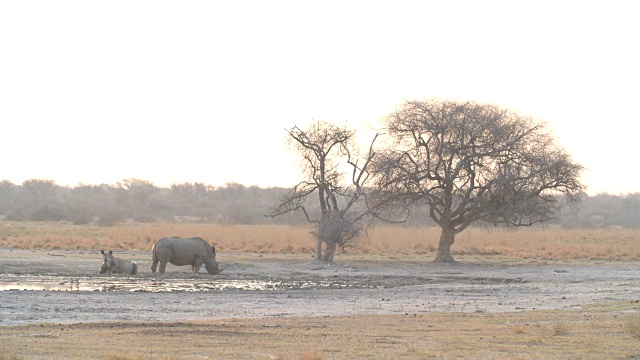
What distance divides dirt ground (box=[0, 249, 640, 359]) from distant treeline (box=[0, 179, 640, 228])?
51105mm

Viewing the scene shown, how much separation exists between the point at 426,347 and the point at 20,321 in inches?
313

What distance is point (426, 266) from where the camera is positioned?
38.3 m

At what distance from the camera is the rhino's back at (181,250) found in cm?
3163

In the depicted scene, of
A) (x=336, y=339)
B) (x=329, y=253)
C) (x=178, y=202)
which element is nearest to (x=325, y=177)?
(x=329, y=253)

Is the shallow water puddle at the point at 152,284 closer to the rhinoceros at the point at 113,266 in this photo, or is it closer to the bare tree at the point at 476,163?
the rhinoceros at the point at 113,266

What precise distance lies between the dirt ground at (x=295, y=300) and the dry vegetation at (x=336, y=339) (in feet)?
0.17

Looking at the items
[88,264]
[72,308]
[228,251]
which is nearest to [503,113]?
[228,251]

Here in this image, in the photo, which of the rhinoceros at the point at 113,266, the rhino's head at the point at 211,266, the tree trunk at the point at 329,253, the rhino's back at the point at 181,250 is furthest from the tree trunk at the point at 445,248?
the rhinoceros at the point at 113,266

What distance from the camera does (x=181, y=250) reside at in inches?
1259

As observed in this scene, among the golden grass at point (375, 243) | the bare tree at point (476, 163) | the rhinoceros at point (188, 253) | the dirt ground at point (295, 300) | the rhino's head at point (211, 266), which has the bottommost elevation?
the dirt ground at point (295, 300)

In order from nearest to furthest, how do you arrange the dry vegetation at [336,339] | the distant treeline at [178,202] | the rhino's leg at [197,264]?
1. the dry vegetation at [336,339]
2. the rhino's leg at [197,264]
3. the distant treeline at [178,202]

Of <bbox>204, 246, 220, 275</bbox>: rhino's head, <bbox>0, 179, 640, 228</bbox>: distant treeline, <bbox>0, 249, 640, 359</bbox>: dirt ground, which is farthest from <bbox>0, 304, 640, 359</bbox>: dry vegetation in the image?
<bbox>0, 179, 640, 228</bbox>: distant treeline

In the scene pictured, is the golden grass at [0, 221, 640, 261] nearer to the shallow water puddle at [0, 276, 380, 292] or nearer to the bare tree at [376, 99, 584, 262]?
the bare tree at [376, 99, 584, 262]

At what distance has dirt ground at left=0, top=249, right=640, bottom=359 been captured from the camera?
14.7m
